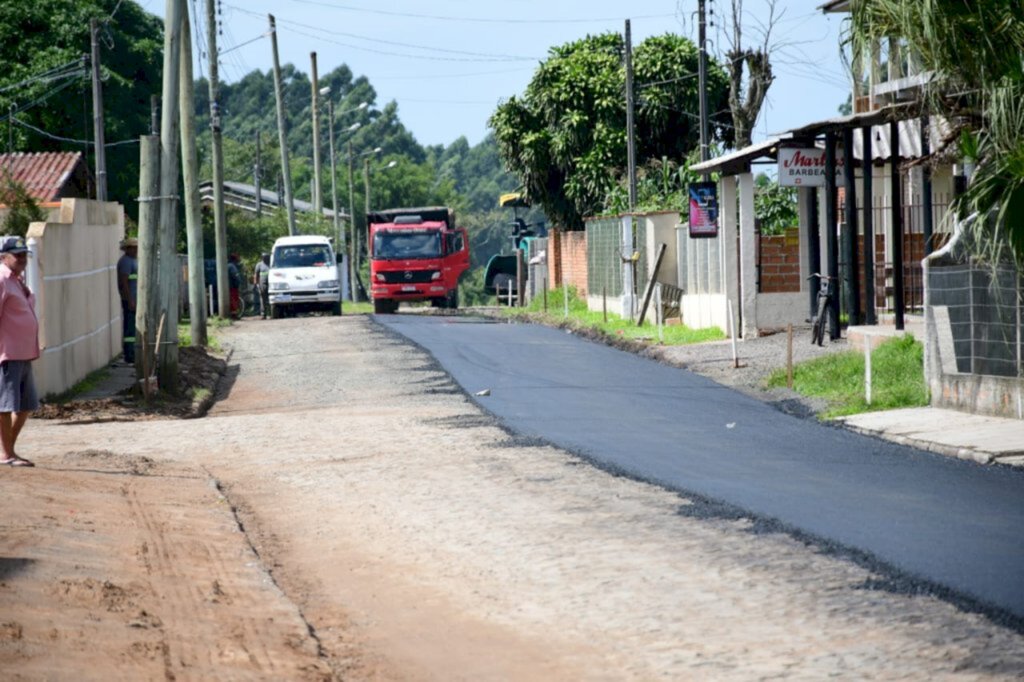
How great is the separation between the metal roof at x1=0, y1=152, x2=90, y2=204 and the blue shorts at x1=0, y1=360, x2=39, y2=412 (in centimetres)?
2732

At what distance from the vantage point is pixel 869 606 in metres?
7.87

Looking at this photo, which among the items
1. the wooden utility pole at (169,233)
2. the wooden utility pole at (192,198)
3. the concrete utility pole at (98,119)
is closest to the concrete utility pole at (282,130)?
the concrete utility pole at (98,119)

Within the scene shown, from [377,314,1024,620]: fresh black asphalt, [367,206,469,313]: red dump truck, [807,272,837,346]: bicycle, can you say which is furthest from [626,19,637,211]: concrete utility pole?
[377,314,1024,620]: fresh black asphalt

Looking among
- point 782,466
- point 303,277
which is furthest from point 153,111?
point 782,466

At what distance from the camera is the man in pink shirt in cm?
1341

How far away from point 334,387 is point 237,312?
24.9m

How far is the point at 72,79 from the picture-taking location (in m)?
51.2

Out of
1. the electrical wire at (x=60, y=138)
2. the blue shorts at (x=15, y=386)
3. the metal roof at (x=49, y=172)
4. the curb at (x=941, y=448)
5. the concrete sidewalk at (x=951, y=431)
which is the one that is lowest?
the curb at (x=941, y=448)

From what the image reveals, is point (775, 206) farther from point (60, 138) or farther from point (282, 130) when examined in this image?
point (60, 138)

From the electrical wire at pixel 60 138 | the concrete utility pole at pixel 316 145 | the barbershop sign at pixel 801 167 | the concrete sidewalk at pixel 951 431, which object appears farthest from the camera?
the concrete utility pole at pixel 316 145

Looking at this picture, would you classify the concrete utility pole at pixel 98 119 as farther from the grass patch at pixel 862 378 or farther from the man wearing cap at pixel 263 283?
the grass patch at pixel 862 378

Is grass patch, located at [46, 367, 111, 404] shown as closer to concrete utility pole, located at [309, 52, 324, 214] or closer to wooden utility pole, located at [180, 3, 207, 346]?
wooden utility pole, located at [180, 3, 207, 346]

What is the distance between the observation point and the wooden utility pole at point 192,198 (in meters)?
30.3

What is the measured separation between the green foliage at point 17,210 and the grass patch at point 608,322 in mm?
10993
